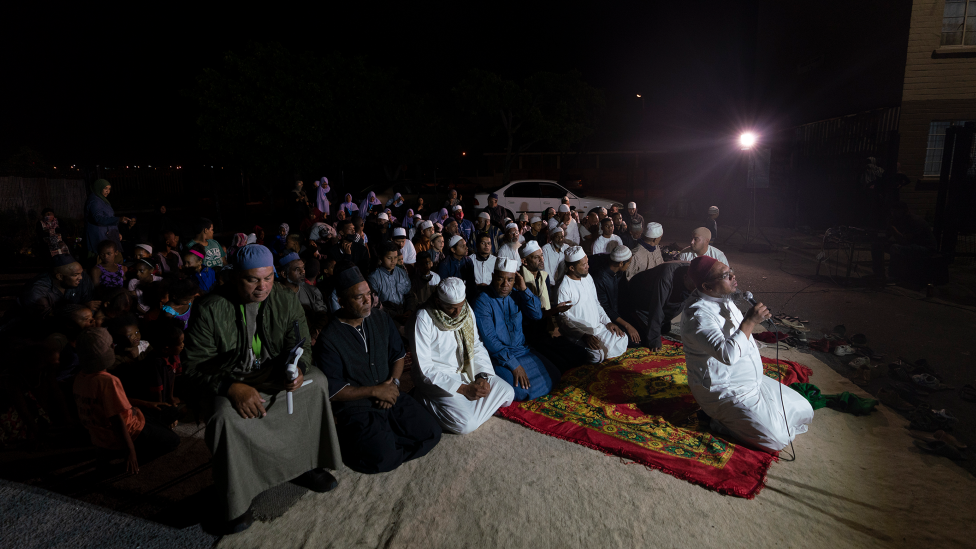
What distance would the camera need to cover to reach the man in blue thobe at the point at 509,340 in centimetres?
511

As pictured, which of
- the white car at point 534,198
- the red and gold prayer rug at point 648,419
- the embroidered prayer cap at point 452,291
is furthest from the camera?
the white car at point 534,198

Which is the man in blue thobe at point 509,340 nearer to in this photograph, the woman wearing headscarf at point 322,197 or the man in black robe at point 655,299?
the man in black robe at point 655,299

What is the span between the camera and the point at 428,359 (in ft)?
14.9

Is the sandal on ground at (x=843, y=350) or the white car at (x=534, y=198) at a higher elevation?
the white car at (x=534, y=198)

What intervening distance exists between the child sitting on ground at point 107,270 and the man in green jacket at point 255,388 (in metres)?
4.14

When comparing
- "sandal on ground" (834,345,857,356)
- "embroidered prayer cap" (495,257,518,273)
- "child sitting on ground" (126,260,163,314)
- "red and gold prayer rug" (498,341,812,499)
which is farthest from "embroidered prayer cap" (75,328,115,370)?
"sandal on ground" (834,345,857,356)

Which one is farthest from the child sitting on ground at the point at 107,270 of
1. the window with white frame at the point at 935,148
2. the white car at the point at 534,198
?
the window with white frame at the point at 935,148

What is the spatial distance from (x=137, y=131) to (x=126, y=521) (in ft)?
124

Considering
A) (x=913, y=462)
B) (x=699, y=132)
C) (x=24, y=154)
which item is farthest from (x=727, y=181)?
(x=24, y=154)

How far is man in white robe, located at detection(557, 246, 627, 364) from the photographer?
610 cm

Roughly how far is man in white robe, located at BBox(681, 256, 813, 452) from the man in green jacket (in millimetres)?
2870

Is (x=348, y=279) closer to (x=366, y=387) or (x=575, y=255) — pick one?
(x=366, y=387)

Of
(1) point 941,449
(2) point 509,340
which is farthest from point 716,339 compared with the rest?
(2) point 509,340

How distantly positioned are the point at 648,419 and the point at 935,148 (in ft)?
Answer: 49.3
